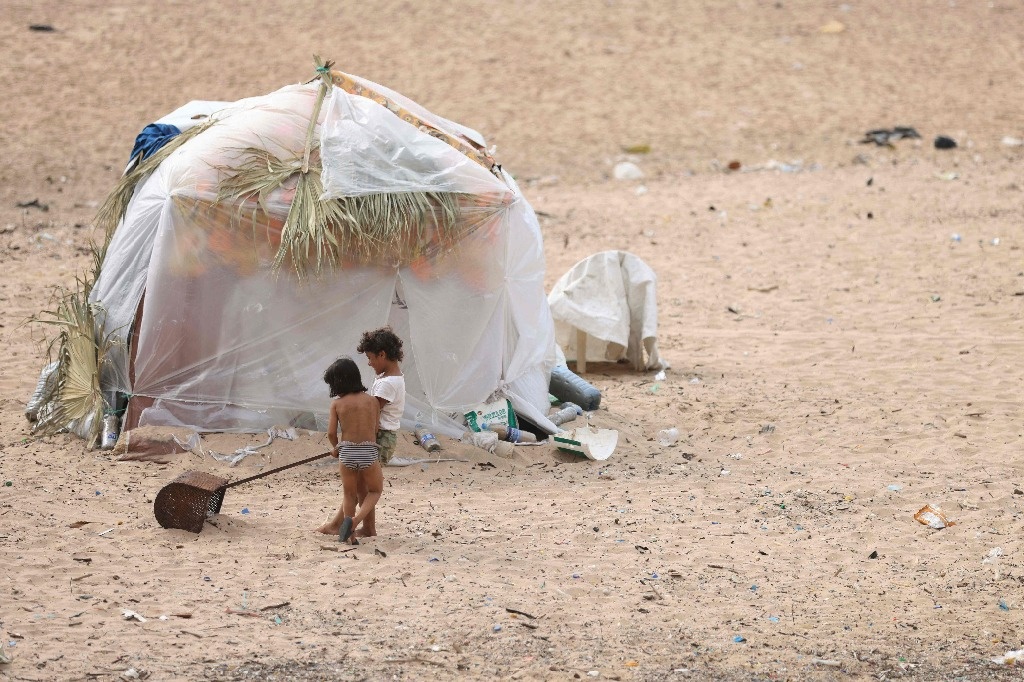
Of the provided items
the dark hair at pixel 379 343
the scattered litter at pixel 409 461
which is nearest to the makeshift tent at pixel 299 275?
the scattered litter at pixel 409 461

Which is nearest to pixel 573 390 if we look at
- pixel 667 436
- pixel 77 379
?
pixel 667 436

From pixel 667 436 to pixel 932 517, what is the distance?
1621mm

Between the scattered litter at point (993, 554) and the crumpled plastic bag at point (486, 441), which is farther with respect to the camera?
the crumpled plastic bag at point (486, 441)

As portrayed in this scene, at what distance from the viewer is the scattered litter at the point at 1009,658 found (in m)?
4.09

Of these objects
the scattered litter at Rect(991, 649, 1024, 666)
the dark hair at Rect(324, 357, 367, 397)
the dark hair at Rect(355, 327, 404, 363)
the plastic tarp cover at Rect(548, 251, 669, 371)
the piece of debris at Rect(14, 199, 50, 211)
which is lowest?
the scattered litter at Rect(991, 649, 1024, 666)

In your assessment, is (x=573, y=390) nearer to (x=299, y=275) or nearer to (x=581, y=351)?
(x=581, y=351)

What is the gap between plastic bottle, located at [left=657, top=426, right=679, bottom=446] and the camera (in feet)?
21.5

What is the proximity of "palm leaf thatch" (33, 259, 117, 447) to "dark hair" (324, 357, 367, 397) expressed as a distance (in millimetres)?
1945

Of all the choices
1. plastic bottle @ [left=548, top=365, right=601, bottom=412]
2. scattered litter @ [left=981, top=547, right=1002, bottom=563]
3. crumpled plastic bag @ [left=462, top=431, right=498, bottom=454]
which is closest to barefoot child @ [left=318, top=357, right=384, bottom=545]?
crumpled plastic bag @ [left=462, top=431, right=498, bottom=454]

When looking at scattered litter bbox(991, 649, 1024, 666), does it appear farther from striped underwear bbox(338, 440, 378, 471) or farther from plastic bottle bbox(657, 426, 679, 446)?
plastic bottle bbox(657, 426, 679, 446)

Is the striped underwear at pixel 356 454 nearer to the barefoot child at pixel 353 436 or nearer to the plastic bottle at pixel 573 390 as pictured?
the barefoot child at pixel 353 436

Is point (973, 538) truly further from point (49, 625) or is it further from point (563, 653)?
point (49, 625)

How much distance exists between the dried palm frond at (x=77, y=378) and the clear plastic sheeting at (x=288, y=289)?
0.10m

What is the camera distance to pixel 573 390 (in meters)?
6.96
